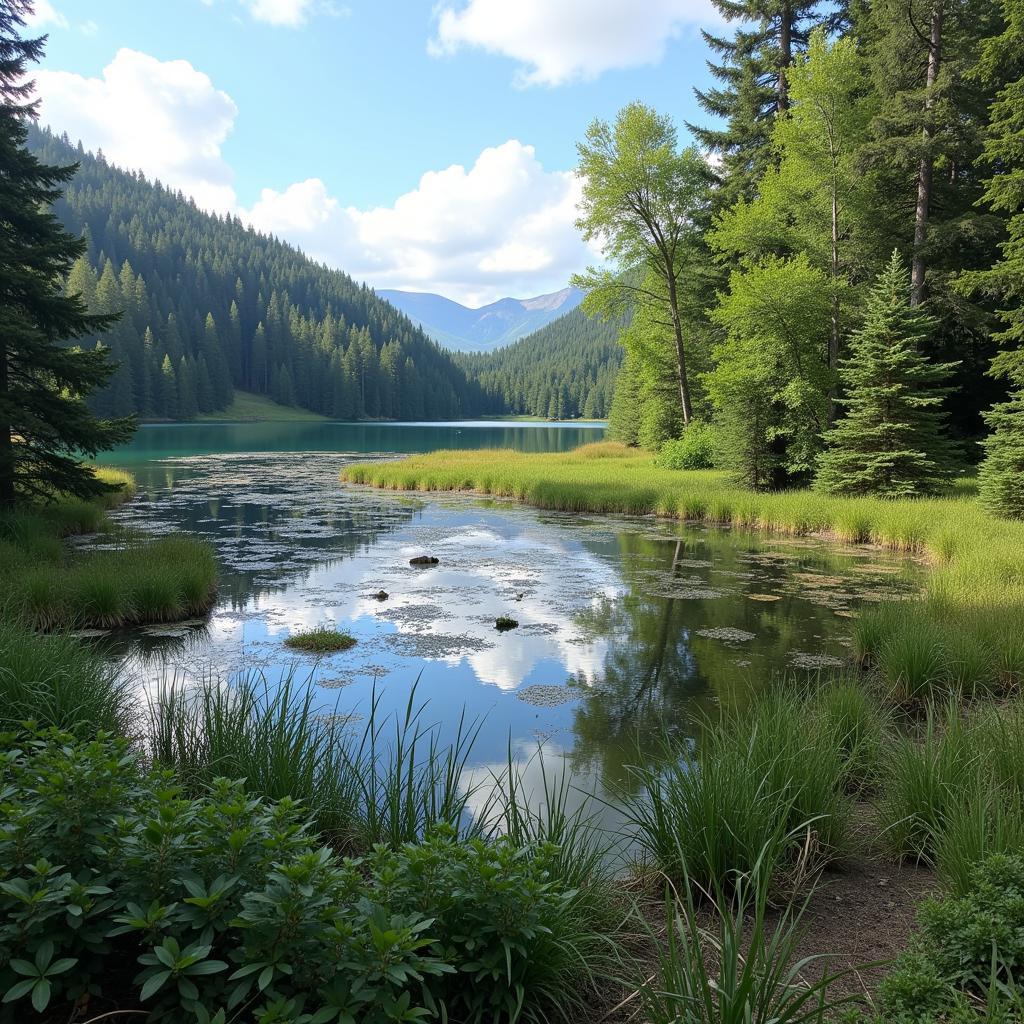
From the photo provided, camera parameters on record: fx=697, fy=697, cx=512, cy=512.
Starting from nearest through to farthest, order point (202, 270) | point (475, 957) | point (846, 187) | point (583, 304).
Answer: point (475, 957) → point (846, 187) → point (583, 304) → point (202, 270)

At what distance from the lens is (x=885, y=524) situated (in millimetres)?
15852

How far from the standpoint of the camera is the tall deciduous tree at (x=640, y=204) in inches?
1161

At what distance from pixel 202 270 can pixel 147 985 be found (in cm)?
15420

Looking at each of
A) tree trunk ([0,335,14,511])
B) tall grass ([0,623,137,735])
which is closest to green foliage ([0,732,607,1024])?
tall grass ([0,623,137,735])

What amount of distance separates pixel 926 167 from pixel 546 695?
70.2 feet

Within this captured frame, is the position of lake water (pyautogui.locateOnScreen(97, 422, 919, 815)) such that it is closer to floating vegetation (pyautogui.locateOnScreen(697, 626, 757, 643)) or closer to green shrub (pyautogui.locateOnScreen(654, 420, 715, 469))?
floating vegetation (pyautogui.locateOnScreen(697, 626, 757, 643))

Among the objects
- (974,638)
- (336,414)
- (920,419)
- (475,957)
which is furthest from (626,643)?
(336,414)

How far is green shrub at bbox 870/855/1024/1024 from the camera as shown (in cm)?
225

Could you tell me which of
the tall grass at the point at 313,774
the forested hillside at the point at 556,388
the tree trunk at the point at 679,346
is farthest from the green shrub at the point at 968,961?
the forested hillside at the point at 556,388

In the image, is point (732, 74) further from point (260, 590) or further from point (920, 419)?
point (260, 590)

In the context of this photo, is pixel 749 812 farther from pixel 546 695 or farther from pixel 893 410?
pixel 893 410

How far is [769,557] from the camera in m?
15.7

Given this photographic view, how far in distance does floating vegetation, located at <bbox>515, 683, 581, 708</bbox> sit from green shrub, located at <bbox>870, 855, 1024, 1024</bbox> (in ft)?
16.1

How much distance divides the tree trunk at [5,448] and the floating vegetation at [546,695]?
10038mm
